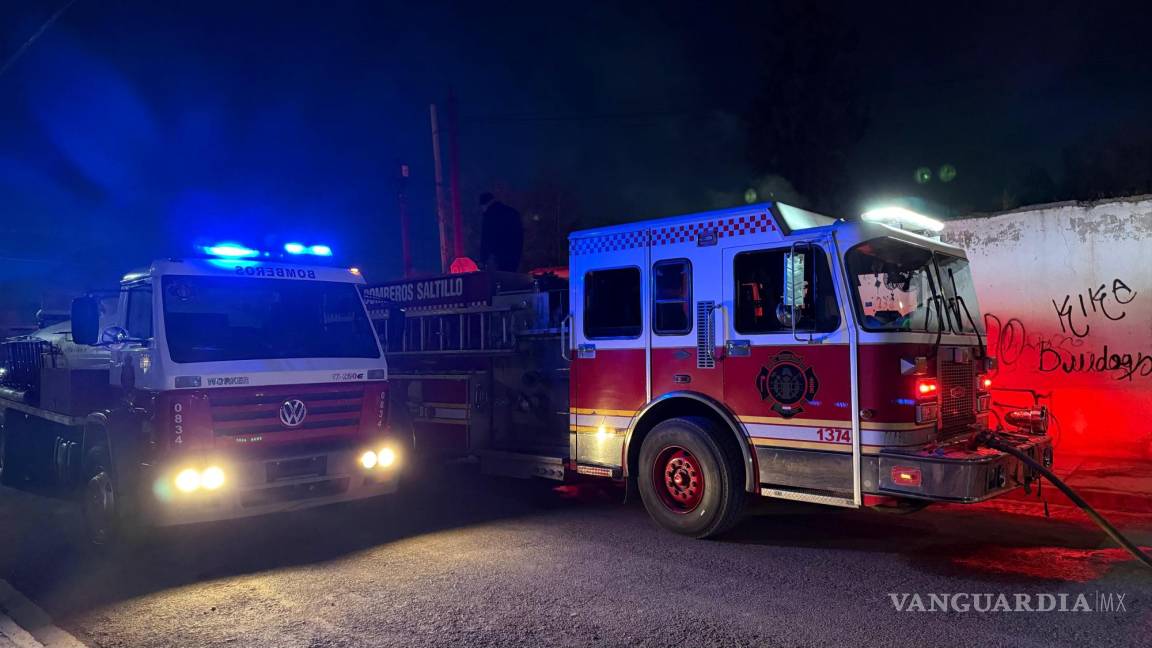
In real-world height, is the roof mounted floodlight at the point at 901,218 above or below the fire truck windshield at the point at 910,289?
above

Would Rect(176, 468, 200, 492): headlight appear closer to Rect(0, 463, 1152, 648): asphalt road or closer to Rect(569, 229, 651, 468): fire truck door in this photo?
Rect(0, 463, 1152, 648): asphalt road

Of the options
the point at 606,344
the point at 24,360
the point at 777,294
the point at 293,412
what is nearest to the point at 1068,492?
the point at 777,294

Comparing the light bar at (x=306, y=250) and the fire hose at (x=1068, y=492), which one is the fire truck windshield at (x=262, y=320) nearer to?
the light bar at (x=306, y=250)

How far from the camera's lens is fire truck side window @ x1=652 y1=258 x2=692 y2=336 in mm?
6551

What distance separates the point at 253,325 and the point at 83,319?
1341 millimetres

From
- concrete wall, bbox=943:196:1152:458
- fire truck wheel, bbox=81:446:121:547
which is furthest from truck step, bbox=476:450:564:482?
concrete wall, bbox=943:196:1152:458

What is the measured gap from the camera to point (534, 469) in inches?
302

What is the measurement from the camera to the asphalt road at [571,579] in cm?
435

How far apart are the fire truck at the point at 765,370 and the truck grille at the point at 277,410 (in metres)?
0.58

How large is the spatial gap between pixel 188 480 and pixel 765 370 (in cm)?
444

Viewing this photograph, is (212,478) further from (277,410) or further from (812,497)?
(812,497)

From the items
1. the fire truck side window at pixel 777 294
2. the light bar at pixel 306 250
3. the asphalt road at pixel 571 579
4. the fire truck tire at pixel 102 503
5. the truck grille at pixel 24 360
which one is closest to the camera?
the asphalt road at pixel 571 579

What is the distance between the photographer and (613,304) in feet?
23.1

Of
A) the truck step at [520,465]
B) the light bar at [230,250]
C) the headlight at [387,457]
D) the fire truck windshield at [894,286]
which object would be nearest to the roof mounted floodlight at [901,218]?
the fire truck windshield at [894,286]
